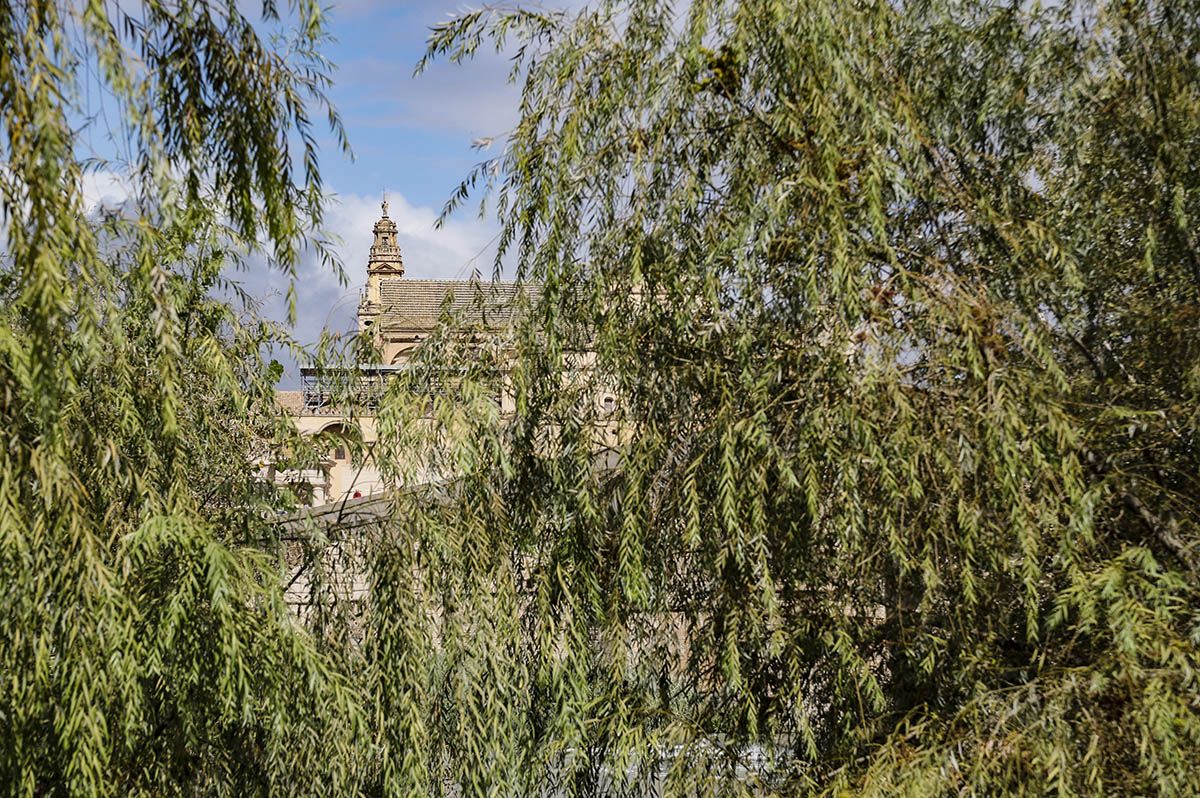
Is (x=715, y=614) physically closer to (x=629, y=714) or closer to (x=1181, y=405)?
(x=629, y=714)

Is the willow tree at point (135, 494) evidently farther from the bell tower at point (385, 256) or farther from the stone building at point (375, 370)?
the bell tower at point (385, 256)

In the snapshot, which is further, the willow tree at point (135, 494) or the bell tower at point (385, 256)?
the bell tower at point (385, 256)

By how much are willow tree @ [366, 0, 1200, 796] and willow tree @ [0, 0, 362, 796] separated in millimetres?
606

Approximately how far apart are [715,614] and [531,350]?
1.11m

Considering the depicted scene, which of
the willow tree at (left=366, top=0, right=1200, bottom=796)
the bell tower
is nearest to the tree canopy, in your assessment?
the willow tree at (left=366, top=0, right=1200, bottom=796)

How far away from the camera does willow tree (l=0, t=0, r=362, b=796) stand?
2.92 metres

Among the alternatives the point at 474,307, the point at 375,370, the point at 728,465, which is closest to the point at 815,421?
the point at 728,465

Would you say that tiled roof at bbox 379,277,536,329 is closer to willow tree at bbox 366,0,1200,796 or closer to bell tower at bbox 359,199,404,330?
willow tree at bbox 366,0,1200,796

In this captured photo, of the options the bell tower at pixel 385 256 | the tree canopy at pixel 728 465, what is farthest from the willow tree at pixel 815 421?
the bell tower at pixel 385 256

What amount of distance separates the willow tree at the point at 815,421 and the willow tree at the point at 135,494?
61 centimetres

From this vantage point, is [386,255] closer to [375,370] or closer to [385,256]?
[385,256]

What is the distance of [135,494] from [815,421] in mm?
2152

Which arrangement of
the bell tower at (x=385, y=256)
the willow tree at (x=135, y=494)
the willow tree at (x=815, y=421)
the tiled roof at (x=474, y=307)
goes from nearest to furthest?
the willow tree at (x=135, y=494) < the willow tree at (x=815, y=421) < the tiled roof at (x=474, y=307) < the bell tower at (x=385, y=256)

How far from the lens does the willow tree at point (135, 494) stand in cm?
292
